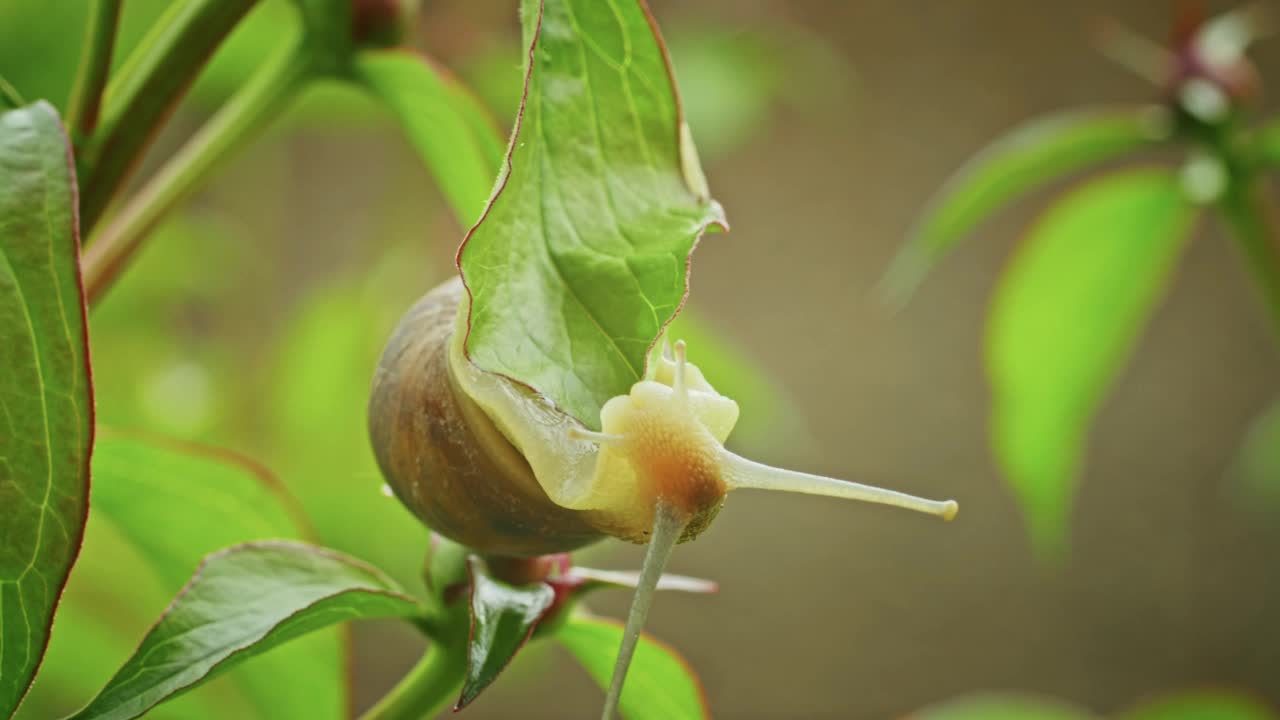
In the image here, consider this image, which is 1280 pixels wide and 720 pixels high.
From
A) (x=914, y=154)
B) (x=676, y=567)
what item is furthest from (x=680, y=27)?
(x=676, y=567)

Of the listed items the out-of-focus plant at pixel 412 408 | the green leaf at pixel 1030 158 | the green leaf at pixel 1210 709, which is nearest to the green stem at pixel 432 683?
the out-of-focus plant at pixel 412 408

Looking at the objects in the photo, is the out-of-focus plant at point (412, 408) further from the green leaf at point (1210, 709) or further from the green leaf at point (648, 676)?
the green leaf at point (1210, 709)

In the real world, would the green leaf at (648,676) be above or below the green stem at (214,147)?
below

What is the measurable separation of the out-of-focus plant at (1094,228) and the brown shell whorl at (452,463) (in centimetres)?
25

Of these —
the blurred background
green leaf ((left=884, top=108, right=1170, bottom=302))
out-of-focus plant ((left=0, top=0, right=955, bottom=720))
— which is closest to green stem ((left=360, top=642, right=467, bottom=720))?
out-of-focus plant ((left=0, top=0, right=955, bottom=720))

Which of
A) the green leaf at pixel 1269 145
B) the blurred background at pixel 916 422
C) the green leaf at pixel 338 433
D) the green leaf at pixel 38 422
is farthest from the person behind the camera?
the blurred background at pixel 916 422

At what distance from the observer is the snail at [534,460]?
0.53 feet

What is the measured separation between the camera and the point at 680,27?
814mm

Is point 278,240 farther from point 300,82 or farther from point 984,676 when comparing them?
point 300,82

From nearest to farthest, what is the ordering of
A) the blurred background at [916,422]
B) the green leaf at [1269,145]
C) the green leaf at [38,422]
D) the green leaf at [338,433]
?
the green leaf at [38,422] → the green leaf at [1269,145] → the green leaf at [338,433] → the blurred background at [916,422]

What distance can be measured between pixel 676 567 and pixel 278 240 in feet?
1.65

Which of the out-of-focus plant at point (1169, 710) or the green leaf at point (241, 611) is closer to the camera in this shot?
the green leaf at point (241, 611)

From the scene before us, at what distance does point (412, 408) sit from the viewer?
0.17 m

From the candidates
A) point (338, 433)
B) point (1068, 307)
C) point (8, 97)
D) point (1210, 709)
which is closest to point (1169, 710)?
point (1210, 709)
